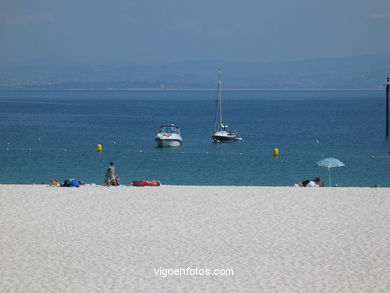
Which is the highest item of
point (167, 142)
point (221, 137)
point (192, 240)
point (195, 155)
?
point (221, 137)

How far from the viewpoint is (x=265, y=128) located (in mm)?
89750

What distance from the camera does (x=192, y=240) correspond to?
58.2ft

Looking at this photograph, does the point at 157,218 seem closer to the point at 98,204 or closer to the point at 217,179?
the point at 98,204

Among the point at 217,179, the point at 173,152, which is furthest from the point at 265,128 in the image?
the point at 217,179

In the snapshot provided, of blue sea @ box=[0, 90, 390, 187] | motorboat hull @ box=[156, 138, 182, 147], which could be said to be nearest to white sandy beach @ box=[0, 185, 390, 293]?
blue sea @ box=[0, 90, 390, 187]

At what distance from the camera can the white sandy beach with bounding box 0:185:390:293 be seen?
14.3 metres

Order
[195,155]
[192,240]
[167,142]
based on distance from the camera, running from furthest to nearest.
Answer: [167,142], [195,155], [192,240]

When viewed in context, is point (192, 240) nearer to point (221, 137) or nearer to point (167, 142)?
point (167, 142)

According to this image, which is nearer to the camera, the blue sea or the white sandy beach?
the white sandy beach

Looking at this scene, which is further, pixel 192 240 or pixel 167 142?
pixel 167 142

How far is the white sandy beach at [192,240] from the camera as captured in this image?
1427cm

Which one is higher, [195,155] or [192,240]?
[195,155]

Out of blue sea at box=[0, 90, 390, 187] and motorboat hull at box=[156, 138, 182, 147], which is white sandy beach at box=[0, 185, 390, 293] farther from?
motorboat hull at box=[156, 138, 182, 147]

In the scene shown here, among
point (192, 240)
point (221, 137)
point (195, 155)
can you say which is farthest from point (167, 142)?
point (192, 240)
